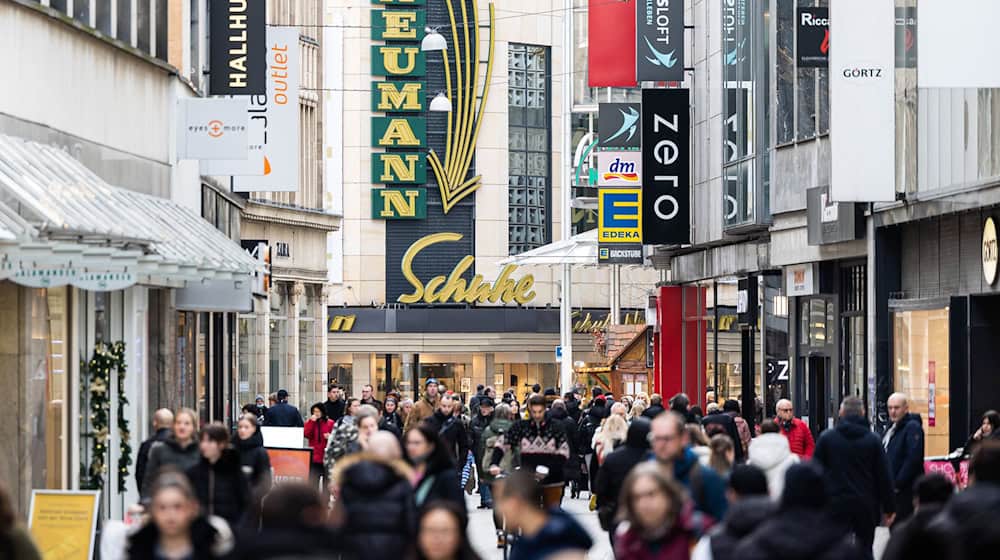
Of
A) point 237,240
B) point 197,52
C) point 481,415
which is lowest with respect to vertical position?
point 481,415

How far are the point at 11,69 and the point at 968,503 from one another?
12.5 m

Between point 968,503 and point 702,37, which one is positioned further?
point 702,37

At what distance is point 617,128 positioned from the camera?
41625 millimetres

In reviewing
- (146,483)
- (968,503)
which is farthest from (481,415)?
(968,503)

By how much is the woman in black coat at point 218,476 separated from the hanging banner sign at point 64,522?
60.5 inches

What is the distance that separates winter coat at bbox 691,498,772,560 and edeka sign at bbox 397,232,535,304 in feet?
205

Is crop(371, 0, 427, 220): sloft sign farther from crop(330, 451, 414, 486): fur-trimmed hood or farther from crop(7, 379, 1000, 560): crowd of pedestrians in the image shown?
crop(330, 451, 414, 486): fur-trimmed hood

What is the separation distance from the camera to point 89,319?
856 inches

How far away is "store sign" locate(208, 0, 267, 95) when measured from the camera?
30.2m

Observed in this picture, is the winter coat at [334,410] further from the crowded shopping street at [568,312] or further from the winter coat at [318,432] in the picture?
the winter coat at [318,432]

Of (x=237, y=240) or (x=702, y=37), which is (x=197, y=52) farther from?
(x=702, y=37)

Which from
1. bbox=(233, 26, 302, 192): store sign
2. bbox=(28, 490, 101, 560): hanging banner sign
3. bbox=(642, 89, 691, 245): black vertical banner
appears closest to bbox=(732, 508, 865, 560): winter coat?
bbox=(28, 490, 101, 560): hanging banner sign

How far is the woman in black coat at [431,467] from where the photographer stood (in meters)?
12.7

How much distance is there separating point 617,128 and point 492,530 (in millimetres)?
17741
